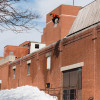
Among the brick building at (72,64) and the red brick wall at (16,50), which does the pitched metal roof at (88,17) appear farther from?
the red brick wall at (16,50)

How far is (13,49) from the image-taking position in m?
59.6

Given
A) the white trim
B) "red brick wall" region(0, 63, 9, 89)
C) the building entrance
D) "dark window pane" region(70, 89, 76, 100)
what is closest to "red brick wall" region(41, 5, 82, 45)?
"red brick wall" region(0, 63, 9, 89)

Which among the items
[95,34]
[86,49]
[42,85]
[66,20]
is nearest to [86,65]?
[86,49]

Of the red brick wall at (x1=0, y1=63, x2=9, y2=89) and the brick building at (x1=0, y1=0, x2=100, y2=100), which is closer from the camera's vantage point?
the brick building at (x1=0, y1=0, x2=100, y2=100)

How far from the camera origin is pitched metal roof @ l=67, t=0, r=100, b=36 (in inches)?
969

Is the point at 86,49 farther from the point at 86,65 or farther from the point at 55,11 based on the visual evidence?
the point at 55,11

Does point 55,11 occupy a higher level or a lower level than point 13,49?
higher

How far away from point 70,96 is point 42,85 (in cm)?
704

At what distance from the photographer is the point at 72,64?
77.3ft

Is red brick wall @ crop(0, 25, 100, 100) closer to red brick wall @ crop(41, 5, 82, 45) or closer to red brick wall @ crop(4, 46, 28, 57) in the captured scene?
red brick wall @ crop(41, 5, 82, 45)

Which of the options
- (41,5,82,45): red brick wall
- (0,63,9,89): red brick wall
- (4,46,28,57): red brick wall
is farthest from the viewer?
(4,46,28,57): red brick wall

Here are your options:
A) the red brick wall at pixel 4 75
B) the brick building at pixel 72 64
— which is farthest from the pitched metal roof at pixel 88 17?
the red brick wall at pixel 4 75

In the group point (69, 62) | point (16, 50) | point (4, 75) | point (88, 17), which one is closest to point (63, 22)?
point (4, 75)

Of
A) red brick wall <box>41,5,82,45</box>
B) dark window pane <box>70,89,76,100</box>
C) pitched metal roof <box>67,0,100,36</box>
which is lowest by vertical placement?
dark window pane <box>70,89,76,100</box>
